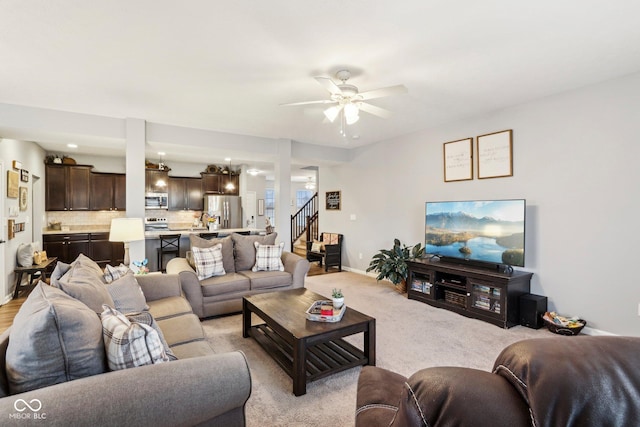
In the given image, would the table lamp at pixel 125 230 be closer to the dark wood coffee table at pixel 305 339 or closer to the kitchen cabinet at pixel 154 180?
the dark wood coffee table at pixel 305 339

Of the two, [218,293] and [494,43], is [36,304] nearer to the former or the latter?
[218,293]

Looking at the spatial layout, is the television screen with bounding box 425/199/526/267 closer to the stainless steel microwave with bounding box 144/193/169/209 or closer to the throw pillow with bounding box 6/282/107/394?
the throw pillow with bounding box 6/282/107/394

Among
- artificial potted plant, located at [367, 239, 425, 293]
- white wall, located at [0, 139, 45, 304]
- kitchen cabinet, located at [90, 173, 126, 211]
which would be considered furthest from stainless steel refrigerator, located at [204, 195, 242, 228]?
artificial potted plant, located at [367, 239, 425, 293]

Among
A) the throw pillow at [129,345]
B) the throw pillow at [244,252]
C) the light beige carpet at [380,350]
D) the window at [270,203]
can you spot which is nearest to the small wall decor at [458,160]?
the light beige carpet at [380,350]

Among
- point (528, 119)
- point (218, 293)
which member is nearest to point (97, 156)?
point (218, 293)

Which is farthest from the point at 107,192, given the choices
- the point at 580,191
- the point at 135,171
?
the point at 580,191

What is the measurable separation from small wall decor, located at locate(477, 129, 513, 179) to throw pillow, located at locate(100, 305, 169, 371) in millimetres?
4285

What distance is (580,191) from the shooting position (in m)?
3.41

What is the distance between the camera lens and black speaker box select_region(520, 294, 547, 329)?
138 inches

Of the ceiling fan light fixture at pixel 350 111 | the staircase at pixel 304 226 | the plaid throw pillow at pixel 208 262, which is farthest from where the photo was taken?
the staircase at pixel 304 226

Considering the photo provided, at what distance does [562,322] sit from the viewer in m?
3.32

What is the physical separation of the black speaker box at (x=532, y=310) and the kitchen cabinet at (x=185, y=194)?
7.44m

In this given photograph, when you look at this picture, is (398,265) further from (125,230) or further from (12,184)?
(12,184)

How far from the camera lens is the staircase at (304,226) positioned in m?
8.66
